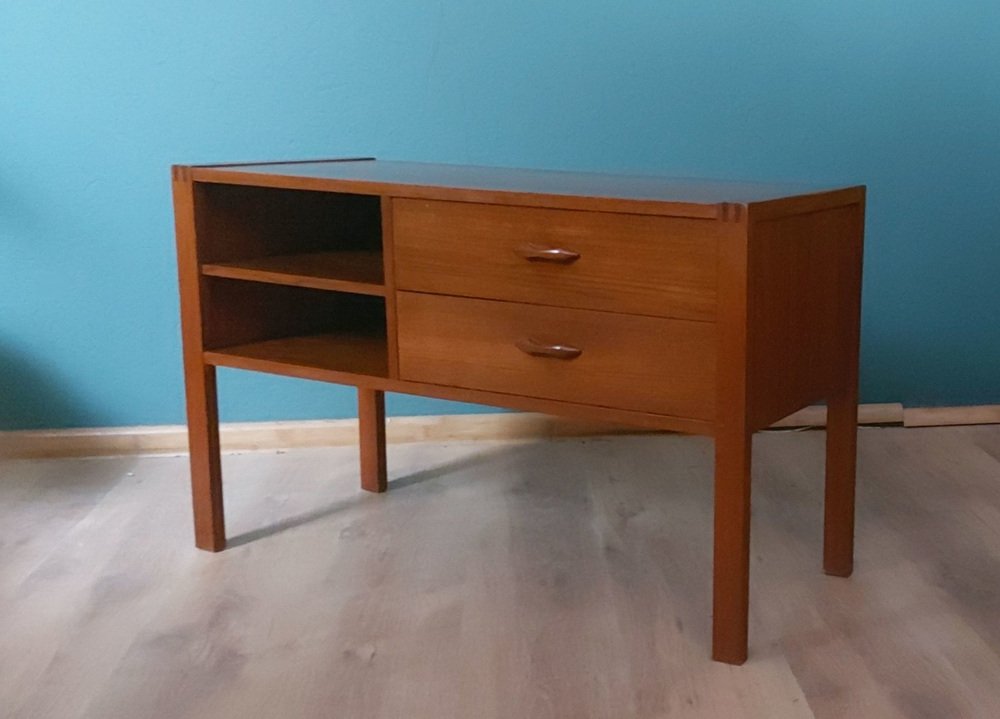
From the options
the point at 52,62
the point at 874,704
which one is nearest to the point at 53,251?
the point at 52,62

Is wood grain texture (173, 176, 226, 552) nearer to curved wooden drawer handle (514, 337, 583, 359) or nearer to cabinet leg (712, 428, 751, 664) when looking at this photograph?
A: curved wooden drawer handle (514, 337, 583, 359)

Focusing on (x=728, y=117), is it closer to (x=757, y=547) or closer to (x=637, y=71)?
(x=637, y=71)

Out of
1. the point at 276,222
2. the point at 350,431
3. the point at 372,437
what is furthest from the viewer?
the point at 350,431

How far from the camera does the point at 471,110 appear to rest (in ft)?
6.98

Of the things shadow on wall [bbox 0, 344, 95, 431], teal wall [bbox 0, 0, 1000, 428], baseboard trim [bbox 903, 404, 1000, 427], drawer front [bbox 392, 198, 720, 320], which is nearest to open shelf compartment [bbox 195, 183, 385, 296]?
drawer front [bbox 392, 198, 720, 320]

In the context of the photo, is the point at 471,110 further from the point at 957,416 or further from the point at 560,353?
the point at 957,416

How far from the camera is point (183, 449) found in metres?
2.24

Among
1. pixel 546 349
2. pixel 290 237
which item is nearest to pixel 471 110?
pixel 290 237

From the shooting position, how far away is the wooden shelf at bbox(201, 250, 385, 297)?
1.53 meters

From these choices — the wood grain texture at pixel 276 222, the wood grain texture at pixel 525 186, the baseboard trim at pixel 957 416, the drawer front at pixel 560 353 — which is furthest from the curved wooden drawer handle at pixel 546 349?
the baseboard trim at pixel 957 416

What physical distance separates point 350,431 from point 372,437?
0.29 meters

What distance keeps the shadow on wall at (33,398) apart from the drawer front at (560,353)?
0.99m

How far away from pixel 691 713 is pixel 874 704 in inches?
7.7

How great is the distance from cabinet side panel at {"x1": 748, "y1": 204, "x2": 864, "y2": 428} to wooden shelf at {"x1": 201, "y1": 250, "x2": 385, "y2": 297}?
0.49 metres
